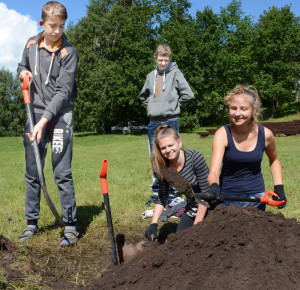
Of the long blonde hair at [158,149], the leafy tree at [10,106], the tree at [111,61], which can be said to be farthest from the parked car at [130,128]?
the long blonde hair at [158,149]

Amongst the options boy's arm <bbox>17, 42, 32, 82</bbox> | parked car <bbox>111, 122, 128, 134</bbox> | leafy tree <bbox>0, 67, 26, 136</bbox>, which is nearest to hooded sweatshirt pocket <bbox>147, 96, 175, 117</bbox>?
boy's arm <bbox>17, 42, 32, 82</bbox>

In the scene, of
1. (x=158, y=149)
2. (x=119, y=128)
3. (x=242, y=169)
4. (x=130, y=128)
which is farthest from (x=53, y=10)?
(x=119, y=128)

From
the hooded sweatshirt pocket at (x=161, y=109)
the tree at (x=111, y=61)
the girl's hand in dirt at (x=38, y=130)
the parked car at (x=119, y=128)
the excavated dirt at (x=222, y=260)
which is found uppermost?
the tree at (x=111, y=61)

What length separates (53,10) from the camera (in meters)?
3.39

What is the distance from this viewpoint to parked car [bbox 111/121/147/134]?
3309cm

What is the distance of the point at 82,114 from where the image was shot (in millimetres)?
34125

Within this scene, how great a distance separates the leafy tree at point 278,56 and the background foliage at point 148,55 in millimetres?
418

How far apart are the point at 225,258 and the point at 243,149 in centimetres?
153

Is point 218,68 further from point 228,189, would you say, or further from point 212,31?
point 228,189

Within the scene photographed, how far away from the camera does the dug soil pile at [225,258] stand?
2002mm

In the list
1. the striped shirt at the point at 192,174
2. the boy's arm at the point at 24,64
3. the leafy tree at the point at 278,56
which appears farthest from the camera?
the leafy tree at the point at 278,56

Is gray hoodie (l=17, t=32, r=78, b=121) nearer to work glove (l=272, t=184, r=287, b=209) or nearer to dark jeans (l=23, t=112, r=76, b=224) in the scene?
dark jeans (l=23, t=112, r=76, b=224)

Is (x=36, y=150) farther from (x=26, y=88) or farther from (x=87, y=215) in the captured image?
(x=87, y=215)

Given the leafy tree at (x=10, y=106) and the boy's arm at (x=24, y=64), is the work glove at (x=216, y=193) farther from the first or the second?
the leafy tree at (x=10, y=106)
